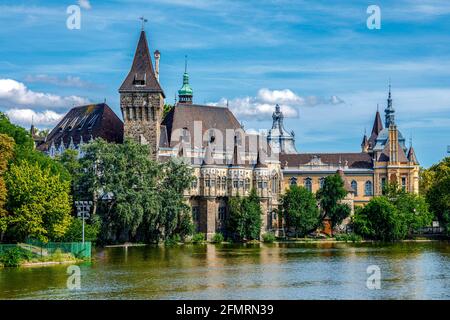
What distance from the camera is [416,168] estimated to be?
133m

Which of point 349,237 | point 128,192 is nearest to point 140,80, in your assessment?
point 128,192

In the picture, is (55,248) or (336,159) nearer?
(55,248)

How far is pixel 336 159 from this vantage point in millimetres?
133000

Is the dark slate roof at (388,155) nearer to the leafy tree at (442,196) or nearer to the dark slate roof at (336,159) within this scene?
the dark slate roof at (336,159)

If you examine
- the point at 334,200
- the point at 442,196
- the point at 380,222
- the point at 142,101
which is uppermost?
the point at 142,101

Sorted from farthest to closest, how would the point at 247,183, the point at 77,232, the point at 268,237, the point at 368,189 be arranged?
the point at 368,189
the point at 247,183
the point at 268,237
the point at 77,232

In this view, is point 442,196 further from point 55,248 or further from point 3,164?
point 3,164

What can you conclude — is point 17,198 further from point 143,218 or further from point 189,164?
point 189,164

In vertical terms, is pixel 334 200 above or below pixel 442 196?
below

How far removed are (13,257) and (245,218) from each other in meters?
45.0

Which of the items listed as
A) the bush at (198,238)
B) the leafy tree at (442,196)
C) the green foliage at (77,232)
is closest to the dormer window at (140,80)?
the bush at (198,238)

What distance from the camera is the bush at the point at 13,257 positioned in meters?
57.5

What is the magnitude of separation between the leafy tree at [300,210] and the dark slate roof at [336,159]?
26.2 meters

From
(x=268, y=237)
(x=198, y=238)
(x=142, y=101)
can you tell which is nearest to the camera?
(x=198, y=238)
